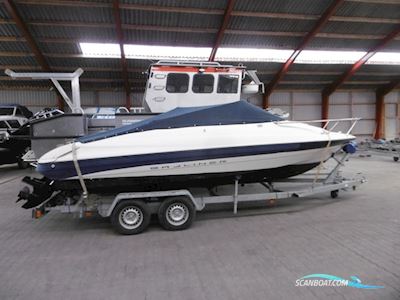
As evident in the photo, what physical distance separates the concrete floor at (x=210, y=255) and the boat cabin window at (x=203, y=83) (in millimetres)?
2788

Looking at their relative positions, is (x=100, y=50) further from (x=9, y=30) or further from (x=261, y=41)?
(x=261, y=41)

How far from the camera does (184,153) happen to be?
4500 mm

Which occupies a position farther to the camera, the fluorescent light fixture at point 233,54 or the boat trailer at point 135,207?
the fluorescent light fixture at point 233,54

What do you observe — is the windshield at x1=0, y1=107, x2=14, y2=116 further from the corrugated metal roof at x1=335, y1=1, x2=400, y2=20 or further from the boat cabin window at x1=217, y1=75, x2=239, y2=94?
the corrugated metal roof at x1=335, y1=1, x2=400, y2=20

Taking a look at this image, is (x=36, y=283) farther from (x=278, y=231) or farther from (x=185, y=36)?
(x=185, y=36)

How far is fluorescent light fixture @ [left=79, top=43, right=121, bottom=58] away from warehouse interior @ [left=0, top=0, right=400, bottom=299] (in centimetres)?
7

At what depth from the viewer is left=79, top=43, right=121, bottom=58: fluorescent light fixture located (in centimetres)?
1268

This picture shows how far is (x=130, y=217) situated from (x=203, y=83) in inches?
134

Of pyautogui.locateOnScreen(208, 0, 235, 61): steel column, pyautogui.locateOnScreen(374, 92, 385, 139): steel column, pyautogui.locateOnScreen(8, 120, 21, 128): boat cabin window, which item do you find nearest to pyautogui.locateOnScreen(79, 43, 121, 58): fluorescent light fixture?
pyautogui.locateOnScreen(8, 120, 21, 128): boat cabin window

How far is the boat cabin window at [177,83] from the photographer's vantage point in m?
6.44

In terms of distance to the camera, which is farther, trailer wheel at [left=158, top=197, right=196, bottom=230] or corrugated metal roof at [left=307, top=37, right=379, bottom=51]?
corrugated metal roof at [left=307, top=37, right=379, bottom=51]

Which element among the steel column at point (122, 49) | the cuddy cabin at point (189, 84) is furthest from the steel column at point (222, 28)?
the cuddy cabin at point (189, 84)

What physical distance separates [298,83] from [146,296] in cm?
1658

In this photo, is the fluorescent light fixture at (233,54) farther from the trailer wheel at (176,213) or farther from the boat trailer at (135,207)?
the trailer wheel at (176,213)
